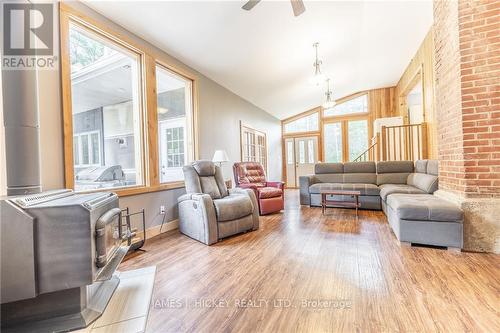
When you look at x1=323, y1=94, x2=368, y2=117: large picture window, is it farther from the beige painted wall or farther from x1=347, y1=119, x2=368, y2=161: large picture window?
the beige painted wall

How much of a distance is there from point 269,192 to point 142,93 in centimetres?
258

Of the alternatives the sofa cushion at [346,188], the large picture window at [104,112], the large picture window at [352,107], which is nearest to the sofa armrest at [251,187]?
the sofa cushion at [346,188]

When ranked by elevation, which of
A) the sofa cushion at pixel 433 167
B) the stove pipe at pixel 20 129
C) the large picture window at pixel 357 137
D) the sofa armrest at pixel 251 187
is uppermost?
the large picture window at pixel 357 137

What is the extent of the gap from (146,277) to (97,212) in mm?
828

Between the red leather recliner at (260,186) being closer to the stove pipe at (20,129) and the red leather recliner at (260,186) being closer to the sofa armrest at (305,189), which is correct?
the sofa armrest at (305,189)

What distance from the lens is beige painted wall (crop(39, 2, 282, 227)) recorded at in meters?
2.05

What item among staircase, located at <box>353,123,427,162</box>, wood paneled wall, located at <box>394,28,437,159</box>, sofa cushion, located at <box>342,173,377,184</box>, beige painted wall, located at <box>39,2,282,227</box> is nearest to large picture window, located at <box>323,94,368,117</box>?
wood paneled wall, located at <box>394,28,437,159</box>

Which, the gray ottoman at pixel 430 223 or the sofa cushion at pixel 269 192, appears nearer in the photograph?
the gray ottoman at pixel 430 223

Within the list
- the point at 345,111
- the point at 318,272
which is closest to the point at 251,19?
the point at 318,272

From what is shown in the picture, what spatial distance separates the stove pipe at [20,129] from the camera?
4.69 feet

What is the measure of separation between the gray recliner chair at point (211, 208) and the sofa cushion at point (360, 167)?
9.57ft

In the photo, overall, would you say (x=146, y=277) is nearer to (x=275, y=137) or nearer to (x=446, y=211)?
(x=446, y=211)

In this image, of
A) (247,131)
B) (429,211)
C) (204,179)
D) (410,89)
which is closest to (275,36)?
(204,179)

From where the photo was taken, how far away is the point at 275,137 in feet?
26.7
